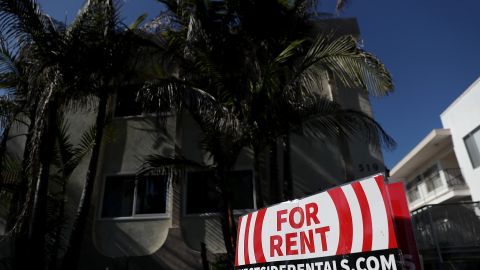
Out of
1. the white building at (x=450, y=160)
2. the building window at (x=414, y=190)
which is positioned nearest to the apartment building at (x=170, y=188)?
the white building at (x=450, y=160)

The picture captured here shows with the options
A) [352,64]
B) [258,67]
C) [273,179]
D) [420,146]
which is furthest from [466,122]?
[258,67]

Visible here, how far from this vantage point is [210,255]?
28.6ft

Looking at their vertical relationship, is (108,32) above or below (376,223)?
above

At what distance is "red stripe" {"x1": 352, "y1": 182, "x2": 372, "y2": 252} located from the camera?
2.59 meters

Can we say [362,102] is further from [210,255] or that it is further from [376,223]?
[376,223]

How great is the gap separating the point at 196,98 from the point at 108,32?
8.39ft

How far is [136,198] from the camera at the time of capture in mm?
9625

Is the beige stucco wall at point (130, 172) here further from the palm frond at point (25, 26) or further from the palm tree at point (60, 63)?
the palm frond at point (25, 26)

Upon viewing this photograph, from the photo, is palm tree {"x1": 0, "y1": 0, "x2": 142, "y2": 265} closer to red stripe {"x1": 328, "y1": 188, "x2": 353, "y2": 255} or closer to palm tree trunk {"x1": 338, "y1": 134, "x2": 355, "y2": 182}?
palm tree trunk {"x1": 338, "y1": 134, "x2": 355, "y2": 182}

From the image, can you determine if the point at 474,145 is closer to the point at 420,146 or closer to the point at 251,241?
the point at 420,146

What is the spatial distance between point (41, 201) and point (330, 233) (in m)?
5.86

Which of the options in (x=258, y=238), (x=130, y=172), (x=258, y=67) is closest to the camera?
(x=258, y=238)

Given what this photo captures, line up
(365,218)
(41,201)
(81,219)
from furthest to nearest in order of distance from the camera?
(81,219), (41,201), (365,218)

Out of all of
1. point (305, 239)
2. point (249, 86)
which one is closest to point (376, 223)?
point (305, 239)
